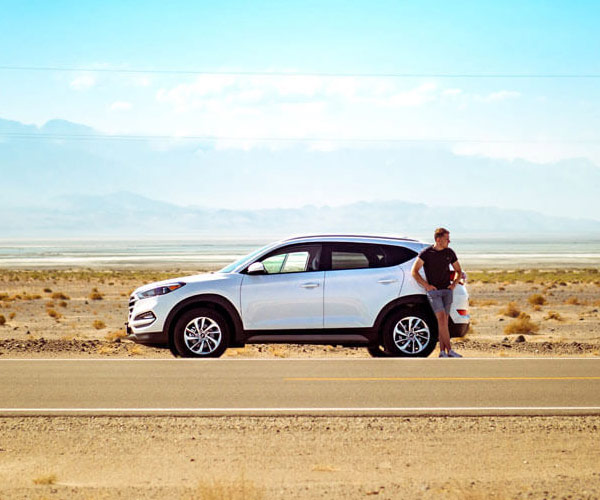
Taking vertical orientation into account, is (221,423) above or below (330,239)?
below

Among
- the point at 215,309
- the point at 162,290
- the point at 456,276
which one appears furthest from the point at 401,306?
the point at 162,290

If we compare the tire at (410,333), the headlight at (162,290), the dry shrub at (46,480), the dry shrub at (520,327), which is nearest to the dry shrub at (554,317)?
the dry shrub at (520,327)

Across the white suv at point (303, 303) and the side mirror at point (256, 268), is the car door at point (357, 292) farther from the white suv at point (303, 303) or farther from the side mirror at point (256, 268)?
the side mirror at point (256, 268)

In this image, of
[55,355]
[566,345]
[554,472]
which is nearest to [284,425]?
[554,472]

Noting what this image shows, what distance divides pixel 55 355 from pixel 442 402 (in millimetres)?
8457

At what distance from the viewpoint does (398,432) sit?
9703 millimetres

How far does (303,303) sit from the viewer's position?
1447 centimetres

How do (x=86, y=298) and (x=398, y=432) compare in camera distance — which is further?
(x=86, y=298)

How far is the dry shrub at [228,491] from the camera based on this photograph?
6867mm

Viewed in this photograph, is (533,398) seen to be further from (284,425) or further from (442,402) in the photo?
(284,425)

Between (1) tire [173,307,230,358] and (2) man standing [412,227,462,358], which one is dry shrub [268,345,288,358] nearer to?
(1) tire [173,307,230,358]

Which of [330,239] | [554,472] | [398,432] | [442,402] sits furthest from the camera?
[330,239]

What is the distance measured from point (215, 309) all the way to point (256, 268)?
0.93 metres

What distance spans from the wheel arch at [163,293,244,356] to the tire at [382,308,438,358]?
233cm
